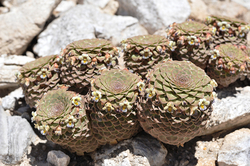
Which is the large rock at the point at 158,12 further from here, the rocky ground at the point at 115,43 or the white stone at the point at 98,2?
the white stone at the point at 98,2

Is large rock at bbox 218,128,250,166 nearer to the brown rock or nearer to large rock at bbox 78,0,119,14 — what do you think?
the brown rock

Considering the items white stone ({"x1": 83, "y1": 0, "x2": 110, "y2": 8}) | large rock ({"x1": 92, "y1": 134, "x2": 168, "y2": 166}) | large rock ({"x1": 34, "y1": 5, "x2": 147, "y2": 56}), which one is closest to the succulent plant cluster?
large rock ({"x1": 92, "y1": 134, "x2": 168, "y2": 166})

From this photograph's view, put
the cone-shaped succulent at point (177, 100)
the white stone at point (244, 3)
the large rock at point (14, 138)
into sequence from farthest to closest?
the white stone at point (244, 3) < the large rock at point (14, 138) < the cone-shaped succulent at point (177, 100)

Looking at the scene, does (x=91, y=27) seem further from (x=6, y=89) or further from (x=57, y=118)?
(x=57, y=118)

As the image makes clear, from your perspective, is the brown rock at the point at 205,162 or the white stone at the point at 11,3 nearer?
the brown rock at the point at 205,162

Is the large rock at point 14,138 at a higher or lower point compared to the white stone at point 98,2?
lower

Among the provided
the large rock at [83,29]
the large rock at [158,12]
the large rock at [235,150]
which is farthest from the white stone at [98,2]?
the large rock at [235,150]

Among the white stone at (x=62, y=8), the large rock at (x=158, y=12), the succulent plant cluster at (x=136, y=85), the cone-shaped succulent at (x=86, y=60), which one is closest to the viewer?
the succulent plant cluster at (x=136, y=85)

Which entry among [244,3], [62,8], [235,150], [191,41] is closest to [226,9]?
[244,3]
